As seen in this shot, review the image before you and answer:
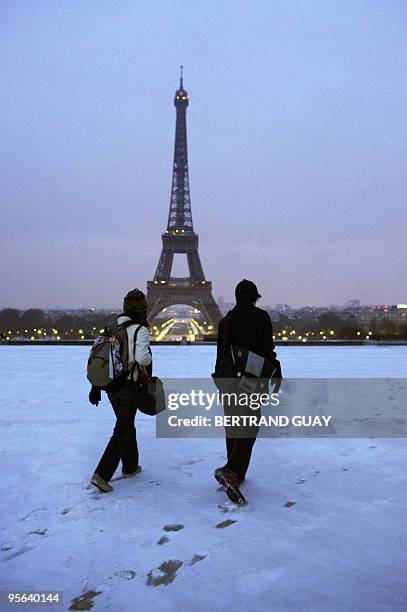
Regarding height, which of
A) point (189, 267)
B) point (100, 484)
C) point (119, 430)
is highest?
point (189, 267)

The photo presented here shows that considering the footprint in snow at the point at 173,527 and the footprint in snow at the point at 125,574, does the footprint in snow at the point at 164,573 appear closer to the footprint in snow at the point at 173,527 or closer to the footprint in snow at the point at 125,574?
the footprint in snow at the point at 125,574

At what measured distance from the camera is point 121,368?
400cm

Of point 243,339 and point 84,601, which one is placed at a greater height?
point 243,339

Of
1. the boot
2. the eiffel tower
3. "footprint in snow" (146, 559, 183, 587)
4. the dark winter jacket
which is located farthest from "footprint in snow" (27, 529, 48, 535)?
the eiffel tower

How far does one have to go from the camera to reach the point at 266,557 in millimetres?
2857

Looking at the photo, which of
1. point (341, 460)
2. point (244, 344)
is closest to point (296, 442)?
point (341, 460)

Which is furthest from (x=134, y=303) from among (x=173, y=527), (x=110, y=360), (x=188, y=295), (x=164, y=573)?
(x=188, y=295)

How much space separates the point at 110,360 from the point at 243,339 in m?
1.13

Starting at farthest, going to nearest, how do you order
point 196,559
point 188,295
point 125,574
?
point 188,295 → point 196,559 → point 125,574

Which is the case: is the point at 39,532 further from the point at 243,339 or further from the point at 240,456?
the point at 243,339

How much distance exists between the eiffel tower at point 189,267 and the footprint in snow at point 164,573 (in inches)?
2385

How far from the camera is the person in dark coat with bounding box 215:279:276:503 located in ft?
12.7

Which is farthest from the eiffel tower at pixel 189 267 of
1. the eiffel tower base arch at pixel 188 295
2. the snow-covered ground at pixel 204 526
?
the snow-covered ground at pixel 204 526

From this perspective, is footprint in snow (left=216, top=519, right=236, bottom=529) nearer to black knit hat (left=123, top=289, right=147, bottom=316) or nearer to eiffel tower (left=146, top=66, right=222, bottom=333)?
black knit hat (left=123, top=289, right=147, bottom=316)
